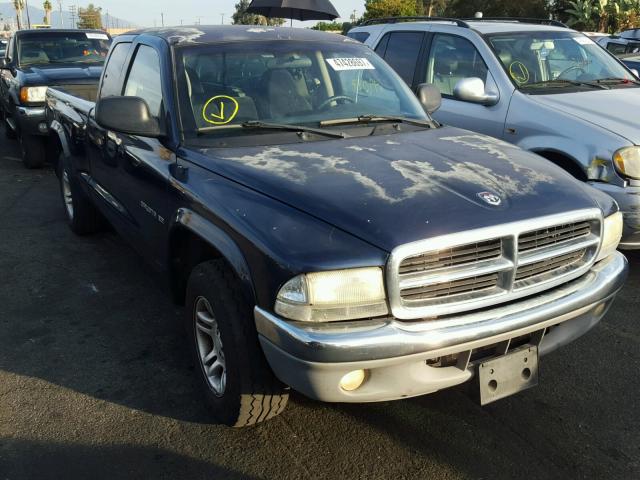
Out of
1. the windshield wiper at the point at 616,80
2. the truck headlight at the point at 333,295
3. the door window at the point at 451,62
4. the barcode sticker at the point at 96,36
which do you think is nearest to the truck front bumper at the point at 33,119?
the barcode sticker at the point at 96,36

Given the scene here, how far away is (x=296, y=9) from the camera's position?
11.7m

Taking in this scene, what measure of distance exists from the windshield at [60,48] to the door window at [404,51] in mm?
5068

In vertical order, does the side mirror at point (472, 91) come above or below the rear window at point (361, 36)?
below

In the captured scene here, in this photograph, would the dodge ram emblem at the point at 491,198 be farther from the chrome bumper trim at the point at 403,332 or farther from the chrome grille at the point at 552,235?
the chrome bumper trim at the point at 403,332

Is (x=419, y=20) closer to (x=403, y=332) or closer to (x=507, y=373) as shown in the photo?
(x=507, y=373)

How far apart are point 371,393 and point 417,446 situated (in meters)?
0.58

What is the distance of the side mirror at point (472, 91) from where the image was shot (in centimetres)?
524

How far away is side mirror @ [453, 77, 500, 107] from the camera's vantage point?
5.24m

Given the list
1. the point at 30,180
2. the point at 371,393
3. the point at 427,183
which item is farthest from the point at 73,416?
the point at 30,180

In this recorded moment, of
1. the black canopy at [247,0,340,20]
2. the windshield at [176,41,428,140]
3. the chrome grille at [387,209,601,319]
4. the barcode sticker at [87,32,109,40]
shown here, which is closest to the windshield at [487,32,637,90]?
the windshield at [176,41,428,140]

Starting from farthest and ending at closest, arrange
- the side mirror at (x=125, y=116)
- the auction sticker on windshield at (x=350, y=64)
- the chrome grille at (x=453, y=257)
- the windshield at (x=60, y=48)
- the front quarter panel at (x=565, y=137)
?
the windshield at (x=60, y=48)
the front quarter panel at (x=565, y=137)
the auction sticker on windshield at (x=350, y=64)
the side mirror at (x=125, y=116)
the chrome grille at (x=453, y=257)

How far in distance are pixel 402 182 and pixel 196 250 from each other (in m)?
1.13

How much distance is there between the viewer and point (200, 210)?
286cm

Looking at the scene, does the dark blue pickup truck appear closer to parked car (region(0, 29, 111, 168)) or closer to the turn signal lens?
the turn signal lens
